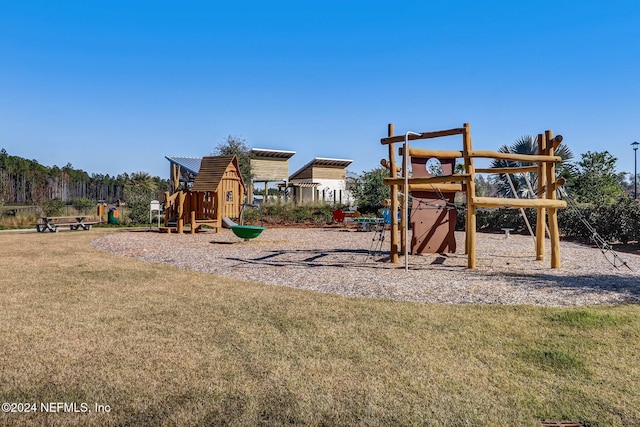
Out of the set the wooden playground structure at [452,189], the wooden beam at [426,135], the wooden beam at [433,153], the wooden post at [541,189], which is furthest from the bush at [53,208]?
the wooden post at [541,189]

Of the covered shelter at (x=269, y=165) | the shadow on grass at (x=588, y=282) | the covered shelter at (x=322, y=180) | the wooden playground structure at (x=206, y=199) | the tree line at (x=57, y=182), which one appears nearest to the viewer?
the shadow on grass at (x=588, y=282)

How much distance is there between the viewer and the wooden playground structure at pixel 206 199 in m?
18.8

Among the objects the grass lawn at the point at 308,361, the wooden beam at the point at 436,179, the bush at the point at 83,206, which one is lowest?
the grass lawn at the point at 308,361

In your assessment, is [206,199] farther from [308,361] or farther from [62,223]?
[308,361]

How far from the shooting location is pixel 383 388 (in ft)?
11.1

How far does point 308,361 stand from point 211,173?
649 inches

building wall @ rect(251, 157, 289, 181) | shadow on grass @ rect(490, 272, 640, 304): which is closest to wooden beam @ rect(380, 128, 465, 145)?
shadow on grass @ rect(490, 272, 640, 304)

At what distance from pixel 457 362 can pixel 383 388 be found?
0.91m

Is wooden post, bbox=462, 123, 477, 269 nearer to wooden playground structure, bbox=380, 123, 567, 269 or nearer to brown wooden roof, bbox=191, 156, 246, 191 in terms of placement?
wooden playground structure, bbox=380, 123, 567, 269

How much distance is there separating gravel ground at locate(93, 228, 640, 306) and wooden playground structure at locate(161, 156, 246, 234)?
4.77 metres

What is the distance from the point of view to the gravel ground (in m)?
6.74

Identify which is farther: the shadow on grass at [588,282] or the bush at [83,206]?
the bush at [83,206]

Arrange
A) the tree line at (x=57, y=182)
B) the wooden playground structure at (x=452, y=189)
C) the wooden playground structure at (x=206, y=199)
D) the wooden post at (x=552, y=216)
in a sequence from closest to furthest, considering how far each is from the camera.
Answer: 1. the wooden playground structure at (x=452, y=189)
2. the wooden post at (x=552, y=216)
3. the wooden playground structure at (x=206, y=199)
4. the tree line at (x=57, y=182)

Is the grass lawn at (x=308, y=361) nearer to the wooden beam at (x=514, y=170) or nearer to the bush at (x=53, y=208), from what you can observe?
the wooden beam at (x=514, y=170)
